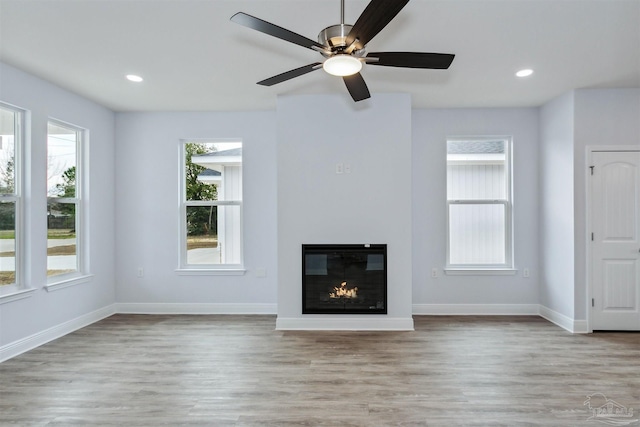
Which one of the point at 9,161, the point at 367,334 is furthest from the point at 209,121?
the point at 367,334

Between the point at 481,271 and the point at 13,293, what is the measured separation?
5.12m

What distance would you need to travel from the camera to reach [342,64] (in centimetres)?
213

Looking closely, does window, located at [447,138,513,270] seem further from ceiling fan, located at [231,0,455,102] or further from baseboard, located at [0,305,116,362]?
baseboard, located at [0,305,116,362]

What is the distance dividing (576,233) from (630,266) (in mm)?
675

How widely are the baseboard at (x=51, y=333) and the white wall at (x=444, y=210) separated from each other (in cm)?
402

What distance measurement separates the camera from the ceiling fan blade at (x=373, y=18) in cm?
174

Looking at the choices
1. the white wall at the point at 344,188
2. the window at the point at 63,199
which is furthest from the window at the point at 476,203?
the window at the point at 63,199

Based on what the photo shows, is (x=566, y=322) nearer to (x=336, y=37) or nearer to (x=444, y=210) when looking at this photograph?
(x=444, y=210)

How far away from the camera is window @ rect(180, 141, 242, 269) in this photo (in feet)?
16.7

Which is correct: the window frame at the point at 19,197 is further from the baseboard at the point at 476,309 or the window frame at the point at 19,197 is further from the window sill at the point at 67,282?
the baseboard at the point at 476,309

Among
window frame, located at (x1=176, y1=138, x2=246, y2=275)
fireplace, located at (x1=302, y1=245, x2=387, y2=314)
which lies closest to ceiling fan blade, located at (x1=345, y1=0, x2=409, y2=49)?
fireplace, located at (x1=302, y1=245, x2=387, y2=314)

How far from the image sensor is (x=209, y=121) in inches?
198

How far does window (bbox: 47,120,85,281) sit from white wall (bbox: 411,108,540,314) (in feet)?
13.6

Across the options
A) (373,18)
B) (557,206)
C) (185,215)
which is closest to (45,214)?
(185,215)
